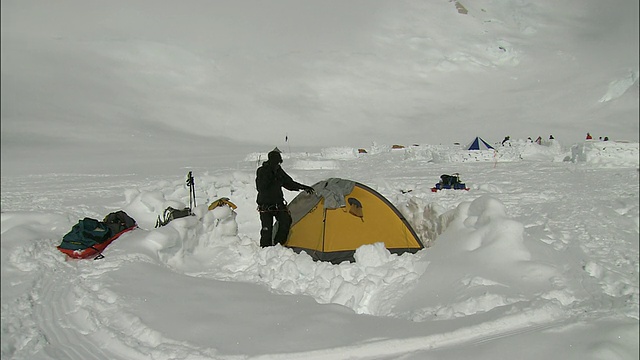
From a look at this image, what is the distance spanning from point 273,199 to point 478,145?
1764 centimetres

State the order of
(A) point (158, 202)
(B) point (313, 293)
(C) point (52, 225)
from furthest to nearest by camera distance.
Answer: (A) point (158, 202), (C) point (52, 225), (B) point (313, 293)

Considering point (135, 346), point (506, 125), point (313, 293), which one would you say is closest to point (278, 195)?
point (313, 293)

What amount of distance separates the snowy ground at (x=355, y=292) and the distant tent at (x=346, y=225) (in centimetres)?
30

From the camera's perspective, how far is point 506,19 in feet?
7.34

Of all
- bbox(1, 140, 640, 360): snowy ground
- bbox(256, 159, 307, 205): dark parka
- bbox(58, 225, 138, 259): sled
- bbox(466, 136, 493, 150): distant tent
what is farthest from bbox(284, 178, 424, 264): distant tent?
bbox(466, 136, 493, 150): distant tent

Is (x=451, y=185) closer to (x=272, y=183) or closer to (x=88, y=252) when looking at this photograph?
(x=272, y=183)

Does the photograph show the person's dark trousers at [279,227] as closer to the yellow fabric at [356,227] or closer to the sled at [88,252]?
the yellow fabric at [356,227]

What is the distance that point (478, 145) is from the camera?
2008cm

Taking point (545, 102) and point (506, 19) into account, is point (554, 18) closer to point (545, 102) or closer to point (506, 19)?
point (506, 19)

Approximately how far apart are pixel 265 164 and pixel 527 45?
10.6ft

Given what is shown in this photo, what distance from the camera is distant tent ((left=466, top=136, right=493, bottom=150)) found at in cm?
1986

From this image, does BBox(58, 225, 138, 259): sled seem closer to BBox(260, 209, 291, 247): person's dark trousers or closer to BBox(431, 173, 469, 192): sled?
BBox(260, 209, 291, 247): person's dark trousers

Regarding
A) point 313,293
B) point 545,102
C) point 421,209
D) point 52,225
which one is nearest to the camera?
point 313,293

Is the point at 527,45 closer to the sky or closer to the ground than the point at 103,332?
closer to the sky
